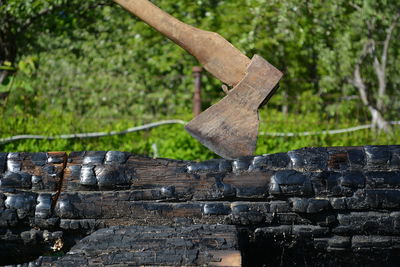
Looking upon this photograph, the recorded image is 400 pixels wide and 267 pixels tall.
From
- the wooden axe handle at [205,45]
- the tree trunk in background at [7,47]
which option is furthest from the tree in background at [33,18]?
the wooden axe handle at [205,45]

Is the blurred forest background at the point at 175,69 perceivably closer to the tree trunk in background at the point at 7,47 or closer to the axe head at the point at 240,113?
the tree trunk in background at the point at 7,47

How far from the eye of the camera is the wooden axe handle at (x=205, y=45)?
2863mm

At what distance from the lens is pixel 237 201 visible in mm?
2416

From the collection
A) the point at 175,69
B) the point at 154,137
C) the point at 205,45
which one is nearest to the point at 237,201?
the point at 205,45

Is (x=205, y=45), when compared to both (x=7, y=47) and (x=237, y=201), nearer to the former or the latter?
(x=237, y=201)

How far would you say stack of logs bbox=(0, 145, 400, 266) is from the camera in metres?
2.37

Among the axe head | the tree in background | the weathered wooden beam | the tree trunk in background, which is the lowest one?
the weathered wooden beam

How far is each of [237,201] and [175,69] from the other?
5.99 metres

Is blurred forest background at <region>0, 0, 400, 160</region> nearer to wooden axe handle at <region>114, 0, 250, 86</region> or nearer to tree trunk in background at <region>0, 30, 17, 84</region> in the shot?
tree trunk in background at <region>0, 30, 17, 84</region>

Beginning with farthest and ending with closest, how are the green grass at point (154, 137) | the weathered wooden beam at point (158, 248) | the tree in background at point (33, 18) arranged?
the tree in background at point (33, 18)
the green grass at point (154, 137)
the weathered wooden beam at point (158, 248)

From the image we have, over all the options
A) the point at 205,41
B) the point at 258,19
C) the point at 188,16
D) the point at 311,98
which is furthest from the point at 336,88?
the point at 205,41

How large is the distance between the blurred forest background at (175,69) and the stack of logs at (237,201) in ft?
12.3

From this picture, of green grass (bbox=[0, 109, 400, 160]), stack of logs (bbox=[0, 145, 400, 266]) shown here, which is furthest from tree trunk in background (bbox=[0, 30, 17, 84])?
stack of logs (bbox=[0, 145, 400, 266])

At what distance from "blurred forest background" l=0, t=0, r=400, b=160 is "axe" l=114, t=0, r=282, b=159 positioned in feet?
11.1
